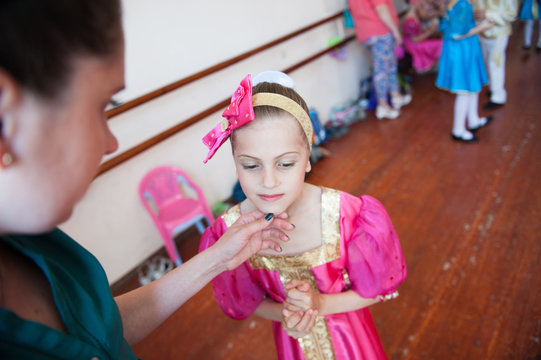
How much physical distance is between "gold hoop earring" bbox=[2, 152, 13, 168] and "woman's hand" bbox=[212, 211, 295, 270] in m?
0.59

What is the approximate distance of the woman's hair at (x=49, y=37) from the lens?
0.38 m

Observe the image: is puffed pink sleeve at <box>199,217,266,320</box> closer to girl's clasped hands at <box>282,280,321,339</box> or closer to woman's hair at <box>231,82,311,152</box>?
girl's clasped hands at <box>282,280,321,339</box>

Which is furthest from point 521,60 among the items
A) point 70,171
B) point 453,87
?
point 70,171

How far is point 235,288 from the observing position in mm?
1080

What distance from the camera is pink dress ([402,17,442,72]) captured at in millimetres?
4477

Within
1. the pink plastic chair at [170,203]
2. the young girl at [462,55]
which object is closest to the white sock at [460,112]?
the young girl at [462,55]

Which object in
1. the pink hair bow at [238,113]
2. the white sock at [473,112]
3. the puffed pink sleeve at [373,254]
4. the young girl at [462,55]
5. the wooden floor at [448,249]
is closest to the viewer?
the pink hair bow at [238,113]

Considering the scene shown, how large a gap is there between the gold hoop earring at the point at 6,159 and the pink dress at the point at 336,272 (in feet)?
2.35

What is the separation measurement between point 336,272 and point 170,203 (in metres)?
1.71

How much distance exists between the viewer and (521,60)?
4566 millimetres

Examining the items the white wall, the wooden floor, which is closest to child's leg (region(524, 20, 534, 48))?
the wooden floor

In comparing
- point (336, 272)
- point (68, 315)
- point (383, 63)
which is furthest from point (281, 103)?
point (383, 63)

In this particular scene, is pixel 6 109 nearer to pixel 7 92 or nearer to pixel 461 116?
pixel 7 92

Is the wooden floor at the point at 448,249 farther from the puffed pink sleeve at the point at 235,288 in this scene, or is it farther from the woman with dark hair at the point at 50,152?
the woman with dark hair at the point at 50,152
